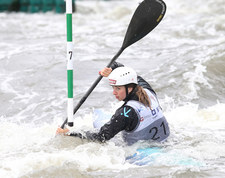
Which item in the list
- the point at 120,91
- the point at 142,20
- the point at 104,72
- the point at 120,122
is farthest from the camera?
the point at 142,20

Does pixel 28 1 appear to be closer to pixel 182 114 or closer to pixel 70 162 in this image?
pixel 182 114

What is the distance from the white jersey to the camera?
13.0 feet

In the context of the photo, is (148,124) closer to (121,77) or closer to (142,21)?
(121,77)

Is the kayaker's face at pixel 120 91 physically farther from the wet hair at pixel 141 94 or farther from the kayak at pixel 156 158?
the kayak at pixel 156 158

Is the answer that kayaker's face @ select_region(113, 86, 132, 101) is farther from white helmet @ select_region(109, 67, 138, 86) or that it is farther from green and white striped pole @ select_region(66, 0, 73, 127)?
green and white striped pole @ select_region(66, 0, 73, 127)

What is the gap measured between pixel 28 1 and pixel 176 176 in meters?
15.2

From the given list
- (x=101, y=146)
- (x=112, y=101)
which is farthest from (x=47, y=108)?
(x=101, y=146)

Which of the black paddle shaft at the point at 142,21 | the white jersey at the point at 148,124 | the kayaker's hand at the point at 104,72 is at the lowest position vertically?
the white jersey at the point at 148,124

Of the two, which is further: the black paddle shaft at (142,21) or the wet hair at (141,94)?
the black paddle shaft at (142,21)

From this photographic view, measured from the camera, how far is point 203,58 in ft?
27.8

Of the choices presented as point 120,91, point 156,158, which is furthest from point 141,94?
point 156,158

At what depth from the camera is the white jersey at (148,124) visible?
397 centimetres

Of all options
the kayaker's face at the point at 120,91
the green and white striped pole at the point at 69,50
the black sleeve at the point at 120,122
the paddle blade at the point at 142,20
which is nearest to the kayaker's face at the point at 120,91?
the kayaker's face at the point at 120,91

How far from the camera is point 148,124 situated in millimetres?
4051
